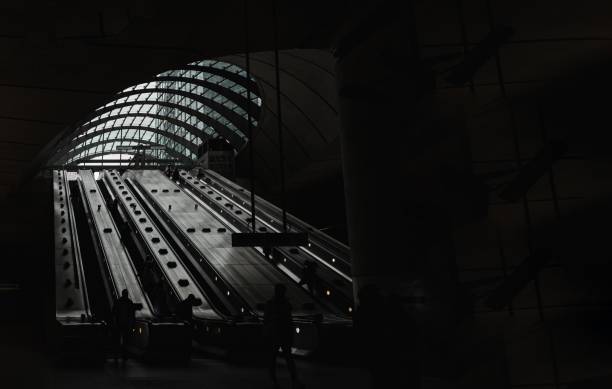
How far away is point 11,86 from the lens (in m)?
10.2

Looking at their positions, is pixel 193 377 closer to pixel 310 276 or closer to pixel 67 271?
pixel 310 276

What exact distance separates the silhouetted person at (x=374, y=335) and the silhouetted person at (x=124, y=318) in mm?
7043

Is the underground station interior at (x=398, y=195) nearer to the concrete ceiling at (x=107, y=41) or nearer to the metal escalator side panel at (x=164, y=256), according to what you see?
the concrete ceiling at (x=107, y=41)

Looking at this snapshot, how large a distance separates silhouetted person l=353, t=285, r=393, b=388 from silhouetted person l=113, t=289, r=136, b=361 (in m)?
7.04

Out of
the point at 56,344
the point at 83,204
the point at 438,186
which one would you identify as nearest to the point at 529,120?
the point at 438,186

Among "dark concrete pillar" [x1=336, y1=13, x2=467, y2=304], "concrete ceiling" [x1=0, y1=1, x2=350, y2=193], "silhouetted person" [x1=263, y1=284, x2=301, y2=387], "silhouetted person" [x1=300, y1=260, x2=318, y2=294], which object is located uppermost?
"concrete ceiling" [x1=0, y1=1, x2=350, y2=193]

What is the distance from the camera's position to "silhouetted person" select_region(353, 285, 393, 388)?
4.76 metres

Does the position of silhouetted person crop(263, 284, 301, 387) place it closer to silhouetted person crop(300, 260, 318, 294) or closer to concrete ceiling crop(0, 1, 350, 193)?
concrete ceiling crop(0, 1, 350, 193)

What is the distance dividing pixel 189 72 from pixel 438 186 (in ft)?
137

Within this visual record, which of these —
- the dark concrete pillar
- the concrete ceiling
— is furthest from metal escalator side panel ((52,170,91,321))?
the dark concrete pillar

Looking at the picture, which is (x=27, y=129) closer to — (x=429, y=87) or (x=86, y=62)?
(x=86, y=62)

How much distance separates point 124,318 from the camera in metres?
11.1

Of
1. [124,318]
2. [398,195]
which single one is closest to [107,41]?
[398,195]

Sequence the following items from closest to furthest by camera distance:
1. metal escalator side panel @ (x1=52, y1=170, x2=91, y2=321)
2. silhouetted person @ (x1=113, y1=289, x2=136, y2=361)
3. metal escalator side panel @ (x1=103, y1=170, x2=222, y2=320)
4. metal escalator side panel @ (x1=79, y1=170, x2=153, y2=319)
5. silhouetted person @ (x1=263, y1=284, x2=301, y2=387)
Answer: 1. silhouetted person @ (x1=263, y1=284, x2=301, y2=387)
2. silhouetted person @ (x1=113, y1=289, x2=136, y2=361)
3. metal escalator side panel @ (x1=52, y1=170, x2=91, y2=321)
4. metal escalator side panel @ (x1=103, y1=170, x2=222, y2=320)
5. metal escalator side panel @ (x1=79, y1=170, x2=153, y2=319)
